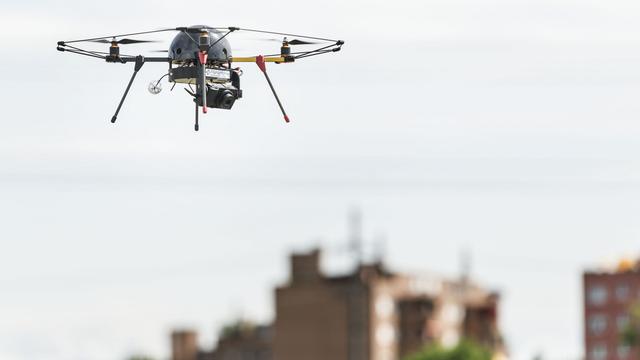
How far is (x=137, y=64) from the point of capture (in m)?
78.8

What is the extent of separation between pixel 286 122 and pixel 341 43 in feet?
14.4

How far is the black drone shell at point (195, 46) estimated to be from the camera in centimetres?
7719

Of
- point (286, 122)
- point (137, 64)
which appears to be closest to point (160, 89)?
point (137, 64)

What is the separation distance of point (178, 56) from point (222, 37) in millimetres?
1533

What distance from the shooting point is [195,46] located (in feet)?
253

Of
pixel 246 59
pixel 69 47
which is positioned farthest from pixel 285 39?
pixel 69 47

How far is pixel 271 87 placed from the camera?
7431cm

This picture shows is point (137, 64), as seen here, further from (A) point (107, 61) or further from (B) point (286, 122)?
(B) point (286, 122)

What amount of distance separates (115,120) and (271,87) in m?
4.93

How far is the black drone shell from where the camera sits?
7719cm

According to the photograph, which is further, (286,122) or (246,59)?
(246,59)

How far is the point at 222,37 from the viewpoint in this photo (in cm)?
7800

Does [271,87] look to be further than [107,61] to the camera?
No

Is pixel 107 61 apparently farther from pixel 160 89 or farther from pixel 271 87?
pixel 271 87
